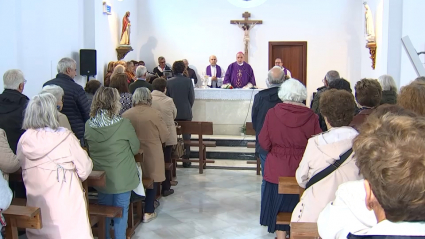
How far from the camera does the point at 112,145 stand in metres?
3.67

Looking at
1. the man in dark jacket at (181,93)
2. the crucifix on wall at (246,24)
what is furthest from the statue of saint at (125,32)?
the man in dark jacket at (181,93)

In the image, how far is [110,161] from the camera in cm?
369

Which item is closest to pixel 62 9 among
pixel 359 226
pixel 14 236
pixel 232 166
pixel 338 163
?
pixel 232 166

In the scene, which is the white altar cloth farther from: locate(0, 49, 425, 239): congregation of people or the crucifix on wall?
locate(0, 49, 425, 239): congregation of people

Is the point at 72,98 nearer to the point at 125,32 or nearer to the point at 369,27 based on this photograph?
the point at 125,32

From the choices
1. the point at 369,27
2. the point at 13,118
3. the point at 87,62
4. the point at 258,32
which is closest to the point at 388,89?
the point at 13,118

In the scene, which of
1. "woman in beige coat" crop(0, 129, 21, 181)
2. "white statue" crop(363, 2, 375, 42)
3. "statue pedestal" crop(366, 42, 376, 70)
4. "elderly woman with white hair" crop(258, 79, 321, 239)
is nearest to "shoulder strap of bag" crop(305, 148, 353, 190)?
"elderly woman with white hair" crop(258, 79, 321, 239)

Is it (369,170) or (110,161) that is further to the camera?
(110,161)

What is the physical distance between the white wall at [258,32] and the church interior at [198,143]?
0.20m

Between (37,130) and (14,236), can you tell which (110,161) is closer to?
(37,130)

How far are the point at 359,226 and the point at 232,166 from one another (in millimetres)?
5551

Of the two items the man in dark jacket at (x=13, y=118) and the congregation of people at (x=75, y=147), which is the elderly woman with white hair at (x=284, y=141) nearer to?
the congregation of people at (x=75, y=147)

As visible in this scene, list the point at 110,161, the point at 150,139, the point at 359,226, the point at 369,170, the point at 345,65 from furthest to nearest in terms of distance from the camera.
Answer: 1. the point at 345,65
2. the point at 150,139
3. the point at 110,161
4. the point at 359,226
5. the point at 369,170

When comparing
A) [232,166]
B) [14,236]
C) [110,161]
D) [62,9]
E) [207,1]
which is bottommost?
[232,166]
